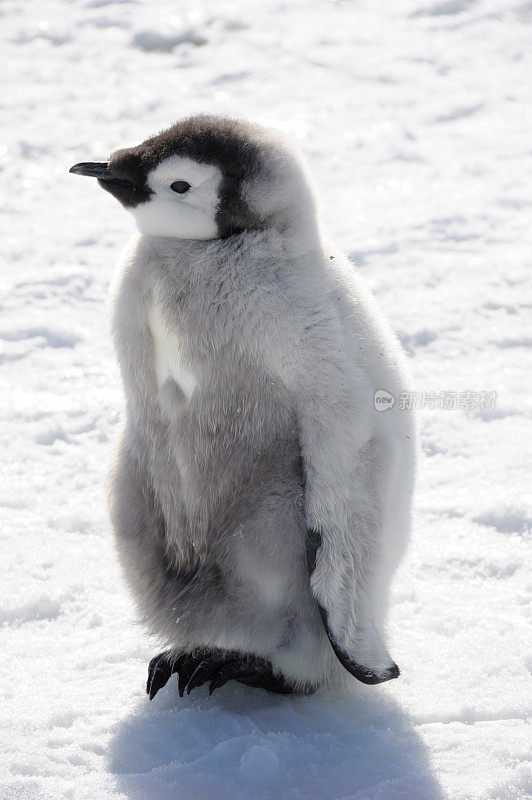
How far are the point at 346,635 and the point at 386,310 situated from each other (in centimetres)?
181

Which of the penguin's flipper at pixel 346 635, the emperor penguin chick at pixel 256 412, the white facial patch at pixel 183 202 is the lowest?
the penguin's flipper at pixel 346 635

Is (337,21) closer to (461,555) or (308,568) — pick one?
(461,555)

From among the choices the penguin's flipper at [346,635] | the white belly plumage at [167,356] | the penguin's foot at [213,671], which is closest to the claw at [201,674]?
the penguin's foot at [213,671]

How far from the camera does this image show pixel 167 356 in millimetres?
1811

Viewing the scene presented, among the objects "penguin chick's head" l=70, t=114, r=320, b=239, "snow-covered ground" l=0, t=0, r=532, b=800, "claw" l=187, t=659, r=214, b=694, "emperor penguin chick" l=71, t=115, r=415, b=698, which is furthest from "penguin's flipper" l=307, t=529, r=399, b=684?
"penguin chick's head" l=70, t=114, r=320, b=239

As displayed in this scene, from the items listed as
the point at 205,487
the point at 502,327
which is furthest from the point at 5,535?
the point at 502,327

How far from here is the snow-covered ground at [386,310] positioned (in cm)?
172

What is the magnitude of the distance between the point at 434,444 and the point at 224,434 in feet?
3.55

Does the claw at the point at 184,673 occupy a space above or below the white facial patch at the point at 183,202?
below

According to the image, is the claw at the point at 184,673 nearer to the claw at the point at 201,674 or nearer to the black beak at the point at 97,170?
the claw at the point at 201,674

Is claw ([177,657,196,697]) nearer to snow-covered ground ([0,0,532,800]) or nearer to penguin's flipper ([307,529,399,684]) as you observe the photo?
snow-covered ground ([0,0,532,800])

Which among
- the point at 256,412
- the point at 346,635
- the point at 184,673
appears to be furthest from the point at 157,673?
the point at 256,412

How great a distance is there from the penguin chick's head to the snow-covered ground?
77 cm

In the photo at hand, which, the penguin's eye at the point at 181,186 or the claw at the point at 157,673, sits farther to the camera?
the claw at the point at 157,673
